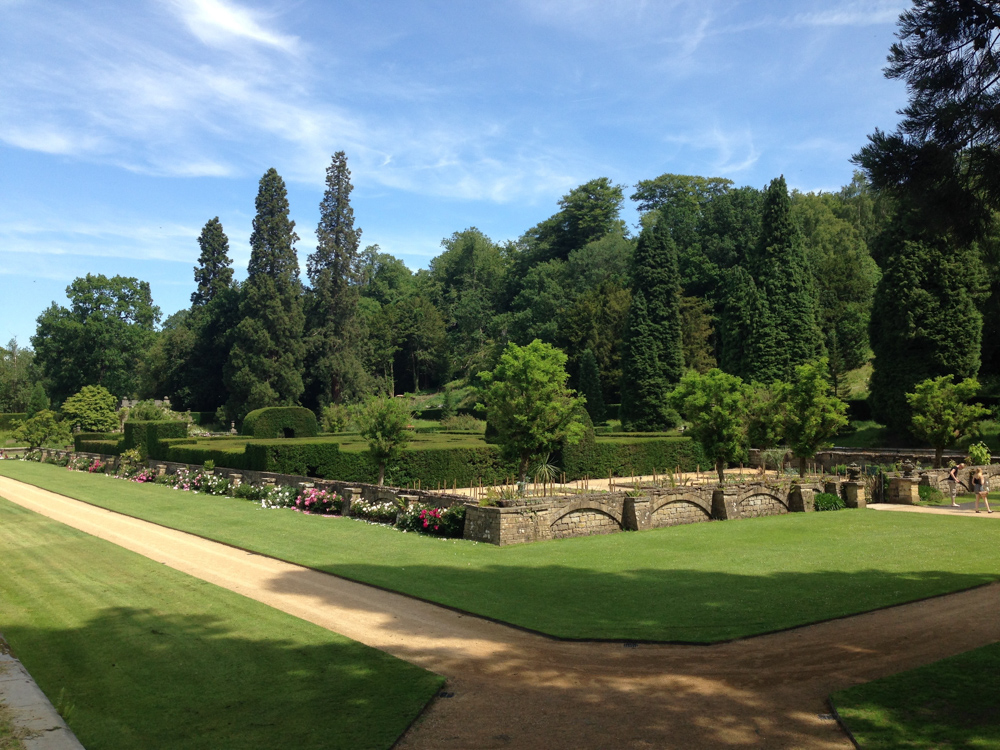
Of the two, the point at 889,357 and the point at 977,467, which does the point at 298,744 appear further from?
the point at 889,357

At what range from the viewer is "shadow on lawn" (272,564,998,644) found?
9594 millimetres

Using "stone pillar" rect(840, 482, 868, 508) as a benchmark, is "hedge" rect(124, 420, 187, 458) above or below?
above

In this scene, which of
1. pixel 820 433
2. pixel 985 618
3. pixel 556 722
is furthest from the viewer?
pixel 820 433

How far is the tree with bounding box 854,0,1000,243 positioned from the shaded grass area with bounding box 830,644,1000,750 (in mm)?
5052

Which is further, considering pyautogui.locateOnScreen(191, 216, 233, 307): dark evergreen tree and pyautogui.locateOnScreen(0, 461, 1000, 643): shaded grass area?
pyautogui.locateOnScreen(191, 216, 233, 307): dark evergreen tree

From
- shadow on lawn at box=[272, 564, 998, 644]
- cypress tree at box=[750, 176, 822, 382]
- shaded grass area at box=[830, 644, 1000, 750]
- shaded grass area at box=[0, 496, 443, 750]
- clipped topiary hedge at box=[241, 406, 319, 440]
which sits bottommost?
shaded grass area at box=[0, 496, 443, 750]

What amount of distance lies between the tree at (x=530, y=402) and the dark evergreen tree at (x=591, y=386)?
29.5 m

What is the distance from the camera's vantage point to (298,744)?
19.8 feet

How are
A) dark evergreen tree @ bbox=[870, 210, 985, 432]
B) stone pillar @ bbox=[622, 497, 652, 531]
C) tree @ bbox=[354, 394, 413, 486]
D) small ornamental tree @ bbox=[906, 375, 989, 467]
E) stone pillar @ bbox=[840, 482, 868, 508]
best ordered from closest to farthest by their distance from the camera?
1. stone pillar @ bbox=[622, 497, 652, 531]
2. tree @ bbox=[354, 394, 413, 486]
3. stone pillar @ bbox=[840, 482, 868, 508]
4. small ornamental tree @ bbox=[906, 375, 989, 467]
5. dark evergreen tree @ bbox=[870, 210, 985, 432]

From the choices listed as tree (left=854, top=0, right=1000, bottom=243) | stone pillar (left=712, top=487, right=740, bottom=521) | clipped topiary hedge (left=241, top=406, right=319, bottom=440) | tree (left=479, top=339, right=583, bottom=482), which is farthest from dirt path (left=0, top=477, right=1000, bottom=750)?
clipped topiary hedge (left=241, top=406, right=319, bottom=440)

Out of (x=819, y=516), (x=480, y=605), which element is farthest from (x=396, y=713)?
(x=819, y=516)

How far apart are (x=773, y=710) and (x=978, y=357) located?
36.7 metres

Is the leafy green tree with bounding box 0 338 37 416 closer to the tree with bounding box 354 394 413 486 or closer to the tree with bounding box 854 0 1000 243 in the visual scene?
the tree with bounding box 354 394 413 486

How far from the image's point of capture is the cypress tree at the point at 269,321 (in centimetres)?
5759
